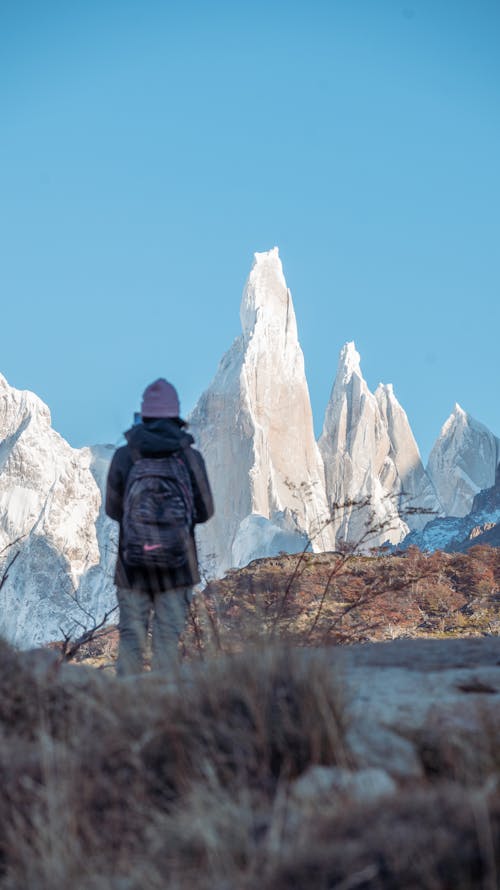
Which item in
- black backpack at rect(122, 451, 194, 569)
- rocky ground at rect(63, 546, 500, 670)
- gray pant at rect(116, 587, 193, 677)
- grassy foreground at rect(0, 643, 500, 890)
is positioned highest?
rocky ground at rect(63, 546, 500, 670)

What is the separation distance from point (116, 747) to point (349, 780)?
73 cm

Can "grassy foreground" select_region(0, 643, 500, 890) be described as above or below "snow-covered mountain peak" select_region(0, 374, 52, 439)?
below

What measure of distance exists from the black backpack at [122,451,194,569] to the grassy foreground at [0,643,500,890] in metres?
1.14

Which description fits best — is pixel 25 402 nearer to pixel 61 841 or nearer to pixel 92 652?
pixel 92 652

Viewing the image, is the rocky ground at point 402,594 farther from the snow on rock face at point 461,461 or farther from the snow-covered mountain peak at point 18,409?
the snow on rock face at point 461,461

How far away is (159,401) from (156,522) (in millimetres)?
745

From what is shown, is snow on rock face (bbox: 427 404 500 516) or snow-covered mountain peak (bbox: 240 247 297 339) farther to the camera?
snow on rock face (bbox: 427 404 500 516)

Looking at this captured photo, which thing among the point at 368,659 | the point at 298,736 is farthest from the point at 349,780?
the point at 368,659

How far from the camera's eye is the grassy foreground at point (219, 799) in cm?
201

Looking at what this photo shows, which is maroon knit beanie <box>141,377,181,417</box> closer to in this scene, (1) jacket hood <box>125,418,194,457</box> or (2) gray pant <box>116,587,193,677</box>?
(1) jacket hood <box>125,418,194,457</box>

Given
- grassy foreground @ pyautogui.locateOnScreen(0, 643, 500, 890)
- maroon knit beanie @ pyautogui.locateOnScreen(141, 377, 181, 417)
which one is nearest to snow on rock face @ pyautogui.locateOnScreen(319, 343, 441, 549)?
maroon knit beanie @ pyautogui.locateOnScreen(141, 377, 181, 417)

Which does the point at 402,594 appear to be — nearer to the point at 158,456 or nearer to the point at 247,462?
the point at 158,456

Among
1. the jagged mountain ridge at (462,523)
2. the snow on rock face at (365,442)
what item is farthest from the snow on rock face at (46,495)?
the snow on rock face at (365,442)

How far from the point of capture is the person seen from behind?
4.52 metres
